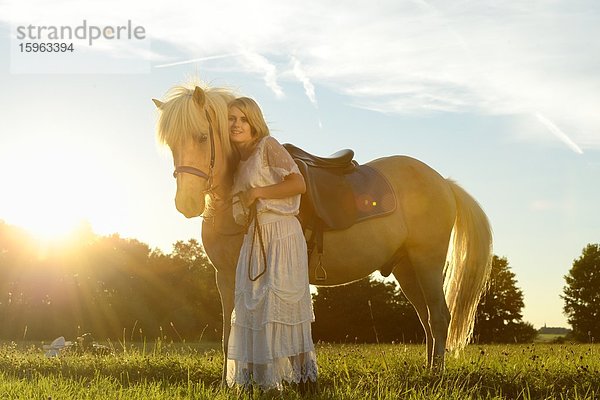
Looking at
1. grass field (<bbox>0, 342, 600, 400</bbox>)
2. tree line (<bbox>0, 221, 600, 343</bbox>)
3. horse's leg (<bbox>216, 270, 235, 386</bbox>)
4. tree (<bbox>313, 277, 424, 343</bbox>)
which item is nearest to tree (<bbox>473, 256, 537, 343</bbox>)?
tree line (<bbox>0, 221, 600, 343</bbox>)

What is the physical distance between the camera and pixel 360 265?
21.9 feet

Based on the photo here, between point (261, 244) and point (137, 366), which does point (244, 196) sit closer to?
point (261, 244)

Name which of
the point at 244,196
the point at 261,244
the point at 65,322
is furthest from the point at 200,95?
the point at 65,322

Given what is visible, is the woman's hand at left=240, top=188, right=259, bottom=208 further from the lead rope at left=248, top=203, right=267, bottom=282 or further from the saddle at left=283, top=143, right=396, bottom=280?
the saddle at left=283, top=143, right=396, bottom=280

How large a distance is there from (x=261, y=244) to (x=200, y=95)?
1222mm

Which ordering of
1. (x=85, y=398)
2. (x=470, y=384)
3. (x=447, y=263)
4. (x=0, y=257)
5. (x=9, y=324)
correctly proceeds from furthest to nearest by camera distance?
(x=0, y=257), (x=9, y=324), (x=447, y=263), (x=470, y=384), (x=85, y=398)

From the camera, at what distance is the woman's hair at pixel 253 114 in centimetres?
526

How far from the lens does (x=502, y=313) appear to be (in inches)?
1109

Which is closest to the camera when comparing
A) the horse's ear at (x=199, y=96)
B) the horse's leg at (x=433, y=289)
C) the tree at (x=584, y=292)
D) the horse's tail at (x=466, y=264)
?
the horse's ear at (x=199, y=96)

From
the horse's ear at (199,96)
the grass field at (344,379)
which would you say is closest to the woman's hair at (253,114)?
the horse's ear at (199,96)

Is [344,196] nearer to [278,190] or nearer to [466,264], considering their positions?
[278,190]

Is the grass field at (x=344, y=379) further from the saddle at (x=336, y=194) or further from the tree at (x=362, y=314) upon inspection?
the tree at (x=362, y=314)

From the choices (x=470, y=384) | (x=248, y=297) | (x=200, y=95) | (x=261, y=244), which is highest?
(x=200, y=95)

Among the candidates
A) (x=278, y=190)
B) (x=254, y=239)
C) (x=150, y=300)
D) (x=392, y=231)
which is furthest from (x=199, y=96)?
(x=150, y=300)
